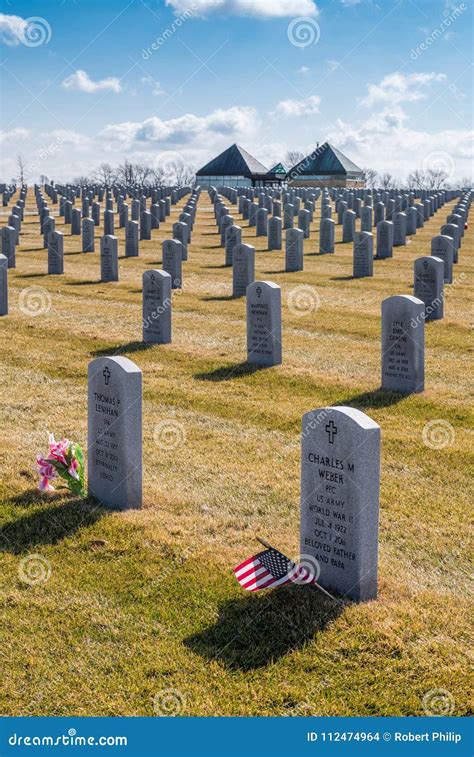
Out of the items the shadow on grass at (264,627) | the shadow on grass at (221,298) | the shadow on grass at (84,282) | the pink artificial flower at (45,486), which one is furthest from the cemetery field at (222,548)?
the shadow on grass at (84,282)

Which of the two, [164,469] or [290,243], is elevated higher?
[290,243]

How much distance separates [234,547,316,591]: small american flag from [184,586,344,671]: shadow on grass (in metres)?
0.15

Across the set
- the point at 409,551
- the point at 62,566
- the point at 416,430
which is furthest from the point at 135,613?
the point at 416,430

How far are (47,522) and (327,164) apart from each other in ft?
321

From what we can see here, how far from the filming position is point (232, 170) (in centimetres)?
10150

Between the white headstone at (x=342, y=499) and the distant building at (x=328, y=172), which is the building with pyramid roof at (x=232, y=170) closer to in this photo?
the distant building at (x=328, y=172)

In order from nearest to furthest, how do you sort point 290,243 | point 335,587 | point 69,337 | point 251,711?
point 251,711, point 335,587, point 69,337, point 290,243

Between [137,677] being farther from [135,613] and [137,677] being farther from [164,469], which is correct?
[164,469]

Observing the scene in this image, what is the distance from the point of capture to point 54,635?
18.1 ft

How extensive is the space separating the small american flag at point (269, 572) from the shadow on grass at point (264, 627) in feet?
0.48

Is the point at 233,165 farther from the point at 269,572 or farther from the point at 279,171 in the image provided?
the point at 269,572

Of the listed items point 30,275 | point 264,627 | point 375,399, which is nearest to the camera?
point 264,627

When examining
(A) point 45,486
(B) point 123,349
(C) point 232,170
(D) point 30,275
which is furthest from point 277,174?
(A) point 45,486

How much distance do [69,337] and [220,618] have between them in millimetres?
10360
